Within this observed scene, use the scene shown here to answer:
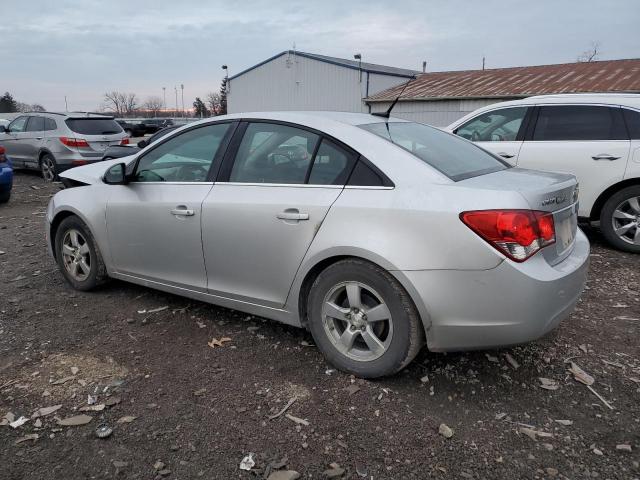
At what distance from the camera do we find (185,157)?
391 centimetres

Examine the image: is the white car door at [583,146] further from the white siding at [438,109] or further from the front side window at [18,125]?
the white siding at [438,109]

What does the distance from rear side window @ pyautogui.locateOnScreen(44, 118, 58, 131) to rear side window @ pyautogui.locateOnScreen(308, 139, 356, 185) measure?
10.9 meters

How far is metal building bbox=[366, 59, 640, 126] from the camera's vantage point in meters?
18.2

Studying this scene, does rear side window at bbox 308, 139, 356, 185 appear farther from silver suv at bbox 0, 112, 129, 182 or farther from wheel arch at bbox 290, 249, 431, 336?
silver suv at bbox 0, 112, 129, 182

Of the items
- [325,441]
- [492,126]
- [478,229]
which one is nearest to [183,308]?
[325,441]

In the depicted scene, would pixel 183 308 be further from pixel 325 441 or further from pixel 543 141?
pixel 543 141

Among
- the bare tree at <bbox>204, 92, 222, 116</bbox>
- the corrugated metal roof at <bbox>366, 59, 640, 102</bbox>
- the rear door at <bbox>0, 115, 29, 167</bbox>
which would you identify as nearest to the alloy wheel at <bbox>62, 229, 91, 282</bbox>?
the rear door at <bbox>0, 115, 29, 167</bbox>

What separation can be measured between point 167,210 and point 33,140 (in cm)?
1074

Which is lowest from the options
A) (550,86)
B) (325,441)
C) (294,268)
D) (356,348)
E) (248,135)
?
(325,441)

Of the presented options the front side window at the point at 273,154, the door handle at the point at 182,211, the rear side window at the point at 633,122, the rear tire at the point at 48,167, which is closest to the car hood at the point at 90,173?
the door handle at the point at 182,211

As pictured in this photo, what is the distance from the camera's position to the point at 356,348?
312 cm

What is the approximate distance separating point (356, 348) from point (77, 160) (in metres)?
10.7

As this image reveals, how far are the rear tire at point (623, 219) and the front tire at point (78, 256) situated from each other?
210 inches

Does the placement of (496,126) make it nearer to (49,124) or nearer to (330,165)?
(330,165)
